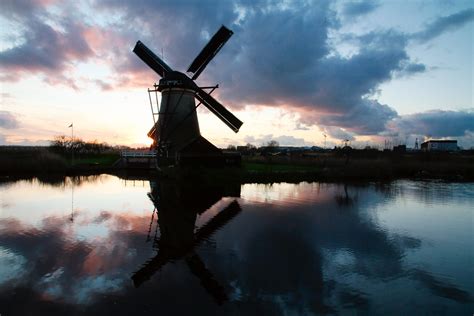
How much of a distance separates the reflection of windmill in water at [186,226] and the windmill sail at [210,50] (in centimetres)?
1135

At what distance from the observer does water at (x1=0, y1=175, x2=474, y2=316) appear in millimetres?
6449

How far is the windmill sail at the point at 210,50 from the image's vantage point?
85.1ft

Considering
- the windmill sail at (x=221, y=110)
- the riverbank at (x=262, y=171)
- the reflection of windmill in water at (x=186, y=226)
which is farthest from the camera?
the windmill sail at (x=221, y=110)

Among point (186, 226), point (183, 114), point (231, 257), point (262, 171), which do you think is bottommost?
point (231, 257)

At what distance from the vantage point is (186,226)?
12.3 m

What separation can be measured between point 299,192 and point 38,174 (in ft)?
87.2

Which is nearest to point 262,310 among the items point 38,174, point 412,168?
point 38,174

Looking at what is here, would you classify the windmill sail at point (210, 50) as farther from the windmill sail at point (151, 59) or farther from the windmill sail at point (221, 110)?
the windmill sail at point (151, 59)

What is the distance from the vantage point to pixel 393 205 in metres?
18.0

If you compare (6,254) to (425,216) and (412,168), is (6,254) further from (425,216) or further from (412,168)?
(412,168)

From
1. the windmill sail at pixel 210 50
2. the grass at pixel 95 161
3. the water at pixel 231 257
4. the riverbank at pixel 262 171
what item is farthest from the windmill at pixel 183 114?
the grass at pixel 95 161

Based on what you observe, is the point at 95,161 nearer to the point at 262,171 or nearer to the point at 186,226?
the point at 262,171

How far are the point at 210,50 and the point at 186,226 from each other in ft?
62.6

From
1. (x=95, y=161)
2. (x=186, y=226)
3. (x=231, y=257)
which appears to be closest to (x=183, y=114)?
(x=186, y=226)
